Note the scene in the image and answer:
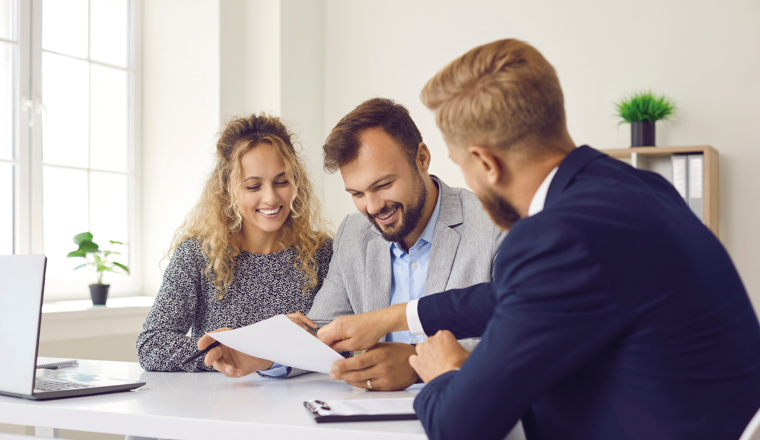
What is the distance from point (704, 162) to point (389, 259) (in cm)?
186

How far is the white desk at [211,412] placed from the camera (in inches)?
41.2

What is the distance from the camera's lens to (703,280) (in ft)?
2.72

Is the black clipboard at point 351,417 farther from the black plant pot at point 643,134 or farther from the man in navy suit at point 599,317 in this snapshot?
the black plant pot at point 643,134

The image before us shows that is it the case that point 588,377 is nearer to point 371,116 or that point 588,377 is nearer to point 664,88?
point 371,116

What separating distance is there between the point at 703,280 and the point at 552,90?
0.34 meters

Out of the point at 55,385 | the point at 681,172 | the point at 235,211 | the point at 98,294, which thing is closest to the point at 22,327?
the point at 55,385

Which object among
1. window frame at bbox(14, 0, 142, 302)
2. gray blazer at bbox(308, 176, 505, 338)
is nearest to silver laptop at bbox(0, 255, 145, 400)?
gray blazer at bbox(308, 176, 505, 338)

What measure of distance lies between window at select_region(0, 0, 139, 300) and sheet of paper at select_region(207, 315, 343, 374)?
7.11 feet

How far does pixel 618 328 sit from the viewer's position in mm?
Result: 815

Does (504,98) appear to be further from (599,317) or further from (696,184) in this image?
(696,184)

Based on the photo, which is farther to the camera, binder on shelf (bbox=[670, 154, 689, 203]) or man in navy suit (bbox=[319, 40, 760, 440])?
binder on shelf (bbox=[670, 154, 689, 203])

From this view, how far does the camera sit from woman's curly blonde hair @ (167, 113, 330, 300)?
6.56 feet

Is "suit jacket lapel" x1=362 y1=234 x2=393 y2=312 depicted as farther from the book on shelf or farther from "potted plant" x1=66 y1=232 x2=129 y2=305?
the book on shelf

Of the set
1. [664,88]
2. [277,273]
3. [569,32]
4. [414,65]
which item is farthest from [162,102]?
[664,88]
